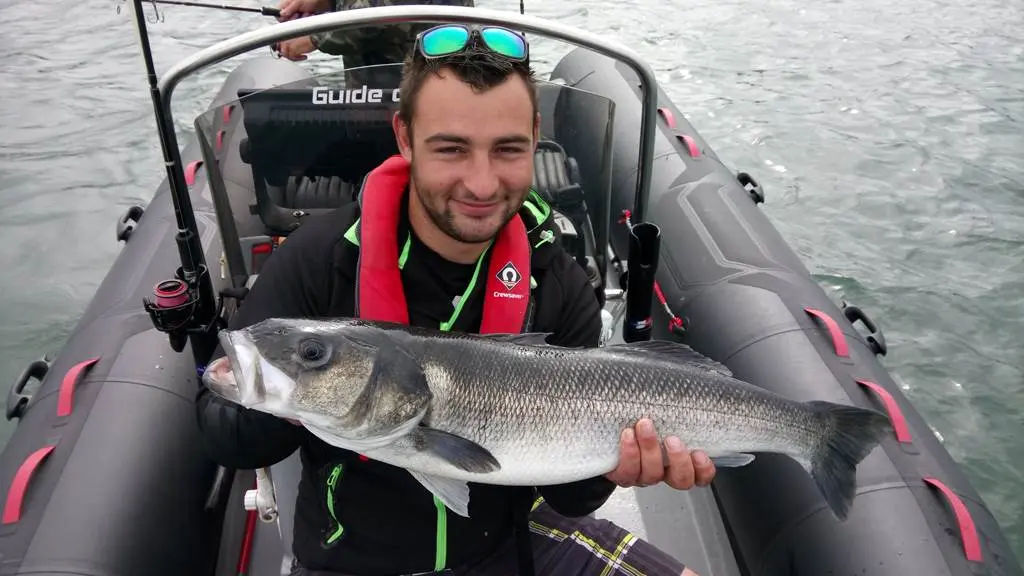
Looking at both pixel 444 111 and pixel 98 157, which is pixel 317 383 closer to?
pixel 444 111

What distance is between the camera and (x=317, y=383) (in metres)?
2.00

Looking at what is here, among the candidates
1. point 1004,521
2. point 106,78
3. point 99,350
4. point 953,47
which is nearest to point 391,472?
point 99,350

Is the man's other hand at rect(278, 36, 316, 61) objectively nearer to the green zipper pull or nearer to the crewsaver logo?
the crewsaver logo

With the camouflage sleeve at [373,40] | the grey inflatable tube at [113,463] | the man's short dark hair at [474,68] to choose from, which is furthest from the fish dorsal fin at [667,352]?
the camouflage sleeve at [373,40]

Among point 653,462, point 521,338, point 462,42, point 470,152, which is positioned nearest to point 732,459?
point 653,462

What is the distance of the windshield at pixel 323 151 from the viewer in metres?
3.50

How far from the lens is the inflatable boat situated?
2932 mm

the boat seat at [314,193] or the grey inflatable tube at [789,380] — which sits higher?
the boat seat at [314,193]

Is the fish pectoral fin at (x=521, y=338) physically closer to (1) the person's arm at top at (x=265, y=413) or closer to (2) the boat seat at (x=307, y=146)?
(1) the person's arm at top at (x=265, y=413)

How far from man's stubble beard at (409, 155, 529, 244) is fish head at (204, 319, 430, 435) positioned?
0.50 metres

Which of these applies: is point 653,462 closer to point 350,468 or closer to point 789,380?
point 350,468

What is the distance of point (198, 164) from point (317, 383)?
14.4ft

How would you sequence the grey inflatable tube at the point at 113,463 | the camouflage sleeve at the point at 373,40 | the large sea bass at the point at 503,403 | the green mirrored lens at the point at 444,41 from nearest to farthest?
the large sea bass at the point at 503,403 < the green mirrored lens at the point at 444,41 < the grey inflatable tube at the point at 113,463 < the camouflage sleeve at the point at 373,40

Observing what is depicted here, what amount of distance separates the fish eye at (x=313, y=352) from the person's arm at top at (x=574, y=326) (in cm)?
104
